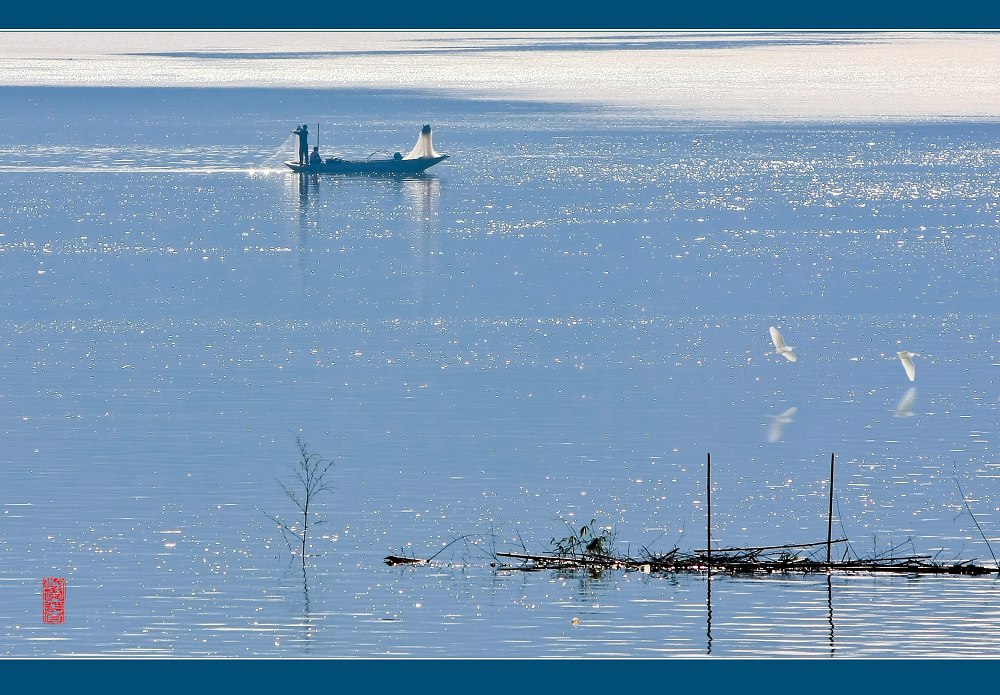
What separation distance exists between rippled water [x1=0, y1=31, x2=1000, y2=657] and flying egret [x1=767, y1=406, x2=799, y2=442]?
0.41 ft

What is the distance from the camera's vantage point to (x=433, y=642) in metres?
22.9

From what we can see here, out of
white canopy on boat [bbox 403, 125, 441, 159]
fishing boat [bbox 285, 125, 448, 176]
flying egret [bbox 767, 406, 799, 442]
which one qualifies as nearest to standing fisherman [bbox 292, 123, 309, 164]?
fishing boat [bbox 285, 125, 448, 176]

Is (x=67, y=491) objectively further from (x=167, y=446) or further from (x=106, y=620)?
(x=106, y=620)

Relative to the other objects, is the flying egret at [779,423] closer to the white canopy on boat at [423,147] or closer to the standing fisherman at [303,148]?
the standing fisherman at [303,148]

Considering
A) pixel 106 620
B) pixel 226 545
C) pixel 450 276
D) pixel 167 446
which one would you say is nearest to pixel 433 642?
pixel 106 620

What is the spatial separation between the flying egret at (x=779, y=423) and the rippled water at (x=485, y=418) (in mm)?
126

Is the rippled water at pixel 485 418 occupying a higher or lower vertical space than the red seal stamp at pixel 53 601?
higher

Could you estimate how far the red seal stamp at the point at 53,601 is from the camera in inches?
949

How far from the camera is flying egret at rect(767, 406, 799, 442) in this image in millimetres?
38656

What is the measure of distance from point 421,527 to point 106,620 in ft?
23.5

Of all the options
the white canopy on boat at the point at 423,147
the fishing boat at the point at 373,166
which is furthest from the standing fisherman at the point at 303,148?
the white canopy on boat at the point at 423,147

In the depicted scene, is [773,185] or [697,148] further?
[697,148]

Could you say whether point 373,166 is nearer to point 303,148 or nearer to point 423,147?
point 423,147

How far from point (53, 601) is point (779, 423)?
64.2 ft
